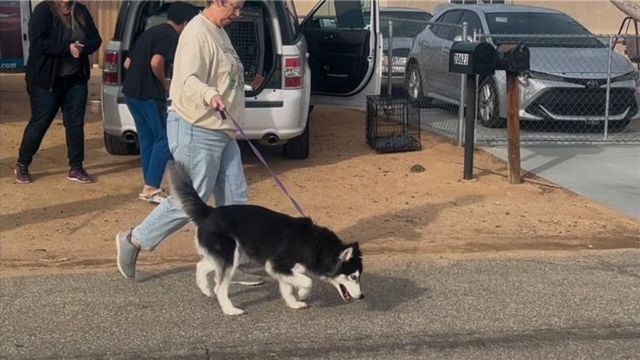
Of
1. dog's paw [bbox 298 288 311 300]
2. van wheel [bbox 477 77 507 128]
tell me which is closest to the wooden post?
van wheel [bbox 477 77 507 128]

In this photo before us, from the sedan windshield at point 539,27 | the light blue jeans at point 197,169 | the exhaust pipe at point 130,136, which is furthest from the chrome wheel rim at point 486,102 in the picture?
the light blue jeans at point 197,169

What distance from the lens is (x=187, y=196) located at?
4.72 m

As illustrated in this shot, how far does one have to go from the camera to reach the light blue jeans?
4895 mm

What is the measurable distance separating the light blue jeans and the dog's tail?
98 millimetres

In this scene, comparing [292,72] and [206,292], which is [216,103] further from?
[292,72]

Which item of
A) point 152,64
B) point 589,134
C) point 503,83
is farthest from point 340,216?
point 589,134

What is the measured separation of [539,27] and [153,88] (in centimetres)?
635

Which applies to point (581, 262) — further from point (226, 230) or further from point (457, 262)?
point (226, 230)

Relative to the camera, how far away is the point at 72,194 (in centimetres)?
763

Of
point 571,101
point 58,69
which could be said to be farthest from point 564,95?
point 58,69

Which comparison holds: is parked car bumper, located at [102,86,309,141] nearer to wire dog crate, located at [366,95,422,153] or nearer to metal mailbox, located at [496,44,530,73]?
wire dog crate, located at [366,95,422,153]

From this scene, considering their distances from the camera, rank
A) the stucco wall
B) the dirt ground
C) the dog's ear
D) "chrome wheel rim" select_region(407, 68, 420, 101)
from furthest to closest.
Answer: the stucco wall → "chrome wheel rim" select_region(407, 68, 420, 101) → the dirt ground → the dog's ear

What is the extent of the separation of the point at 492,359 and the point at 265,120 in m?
4.49

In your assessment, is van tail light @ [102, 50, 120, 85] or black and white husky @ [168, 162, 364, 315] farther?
van tail light @ [102, 50, 120, 85]
